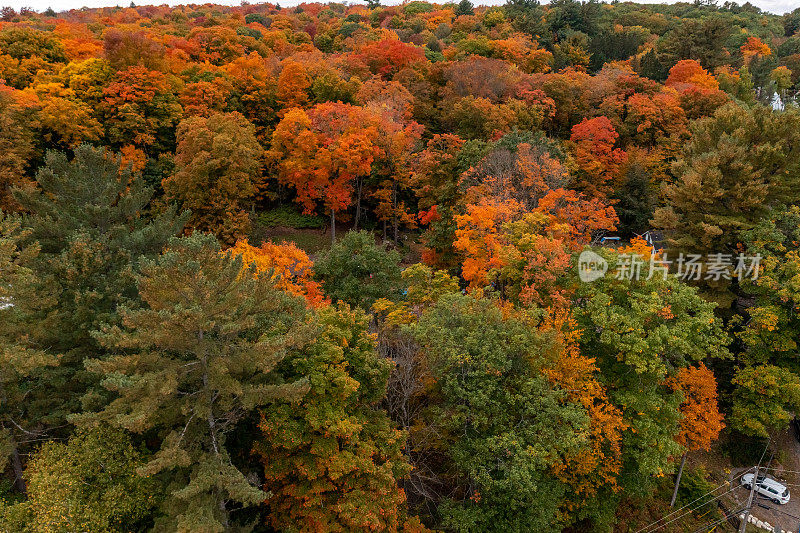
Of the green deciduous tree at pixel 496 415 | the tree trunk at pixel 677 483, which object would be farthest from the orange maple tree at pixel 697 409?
the green deciduous tree at pixel 496 415

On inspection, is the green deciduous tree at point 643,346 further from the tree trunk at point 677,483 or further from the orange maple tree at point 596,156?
the orange maple tree at point 596,156

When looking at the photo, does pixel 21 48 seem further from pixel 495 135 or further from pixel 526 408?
pixel 526 408

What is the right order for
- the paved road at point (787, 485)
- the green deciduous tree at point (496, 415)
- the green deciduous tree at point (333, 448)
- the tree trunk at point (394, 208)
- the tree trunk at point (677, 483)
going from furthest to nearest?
the tree trunk at point (394, 208) < the paved road at point (787, 485) < the tree trunk at point (677, 483) < the green deciduous tree at point (496, 415) < the green deciduous tree at point (333, 448)

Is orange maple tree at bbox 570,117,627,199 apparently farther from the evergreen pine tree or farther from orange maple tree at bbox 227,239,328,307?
the evergreen pine tree

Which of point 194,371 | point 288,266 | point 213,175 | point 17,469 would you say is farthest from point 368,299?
point 213,175

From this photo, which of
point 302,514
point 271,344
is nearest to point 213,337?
point 271,344

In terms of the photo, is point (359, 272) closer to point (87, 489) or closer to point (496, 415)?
point (496, 415)

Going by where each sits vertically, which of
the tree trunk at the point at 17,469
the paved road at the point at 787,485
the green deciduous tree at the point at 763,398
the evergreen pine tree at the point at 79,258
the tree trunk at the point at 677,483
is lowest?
the paved road at the point at 787,485

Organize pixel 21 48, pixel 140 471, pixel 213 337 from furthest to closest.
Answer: pixel 21 48 → pixel 213 337 → pixel 140 471
